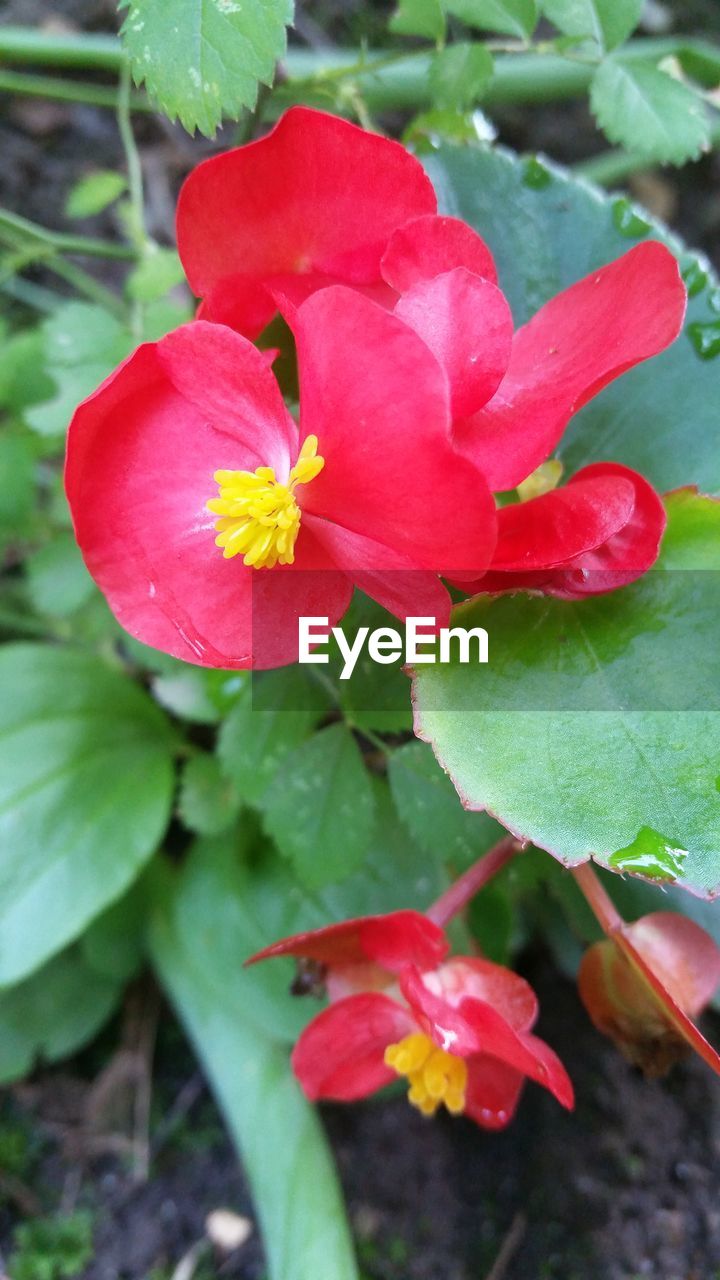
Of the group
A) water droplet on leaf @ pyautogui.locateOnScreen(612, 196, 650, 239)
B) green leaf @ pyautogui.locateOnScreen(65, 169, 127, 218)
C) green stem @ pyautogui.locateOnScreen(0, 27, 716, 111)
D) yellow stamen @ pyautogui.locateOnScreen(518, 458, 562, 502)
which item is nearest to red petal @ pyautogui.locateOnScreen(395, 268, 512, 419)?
yellow stamen @ pyautogui.locateOnScreen(518, 458, 562, 502)

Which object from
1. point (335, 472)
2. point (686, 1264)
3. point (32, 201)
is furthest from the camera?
point (32, 201)

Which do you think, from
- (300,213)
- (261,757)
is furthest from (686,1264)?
(300,213)

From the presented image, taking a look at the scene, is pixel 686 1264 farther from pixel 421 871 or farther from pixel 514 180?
pixel 514 180

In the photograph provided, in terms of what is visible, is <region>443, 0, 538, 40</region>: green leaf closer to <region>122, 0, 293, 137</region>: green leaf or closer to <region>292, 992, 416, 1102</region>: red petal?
<region>122, 0, 293, 137</region>: green leaf

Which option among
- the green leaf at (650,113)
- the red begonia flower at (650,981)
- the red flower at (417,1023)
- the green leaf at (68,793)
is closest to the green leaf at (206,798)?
the green leaf at (68,793)

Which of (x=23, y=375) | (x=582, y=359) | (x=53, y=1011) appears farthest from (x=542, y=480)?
(x=53, y=1011)

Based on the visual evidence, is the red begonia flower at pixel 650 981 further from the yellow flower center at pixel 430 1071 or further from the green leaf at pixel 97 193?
the green leaf at pixel 97 193
